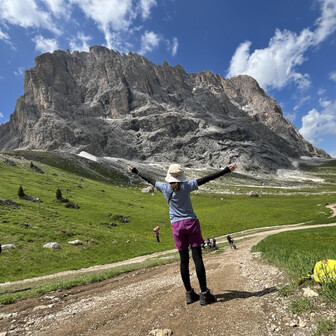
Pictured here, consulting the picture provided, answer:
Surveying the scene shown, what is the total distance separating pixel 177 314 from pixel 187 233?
2329mm

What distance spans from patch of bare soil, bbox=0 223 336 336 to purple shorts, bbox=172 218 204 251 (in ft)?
6.06

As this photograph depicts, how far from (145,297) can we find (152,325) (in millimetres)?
2855

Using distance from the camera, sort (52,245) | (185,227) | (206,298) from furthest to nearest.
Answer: (52,245)
(185,227)
(206,298)

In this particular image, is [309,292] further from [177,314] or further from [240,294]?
[177,314]

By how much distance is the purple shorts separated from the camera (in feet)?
25.3

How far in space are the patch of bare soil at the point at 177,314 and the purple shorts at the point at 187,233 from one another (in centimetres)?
185

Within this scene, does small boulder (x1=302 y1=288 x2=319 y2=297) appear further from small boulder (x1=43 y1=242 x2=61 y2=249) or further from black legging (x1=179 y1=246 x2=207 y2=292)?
small boulder (x1=43 y1=242 x2=61 y2=249)

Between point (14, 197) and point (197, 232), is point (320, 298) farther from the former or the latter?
point (14, 197)

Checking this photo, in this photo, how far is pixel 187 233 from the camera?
776 centimetres

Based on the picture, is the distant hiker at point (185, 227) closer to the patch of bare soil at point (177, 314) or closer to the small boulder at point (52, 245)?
the patch of bare soil at point (177, 314)

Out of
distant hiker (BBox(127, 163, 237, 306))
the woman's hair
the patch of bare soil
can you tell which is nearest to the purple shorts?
distant hiker (BBox(127, 163, 237, 306))

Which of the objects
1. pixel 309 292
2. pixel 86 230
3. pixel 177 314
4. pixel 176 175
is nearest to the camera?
pixel 309 292

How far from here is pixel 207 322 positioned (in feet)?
20.2

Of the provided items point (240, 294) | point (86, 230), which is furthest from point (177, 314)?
point (86, 230)
